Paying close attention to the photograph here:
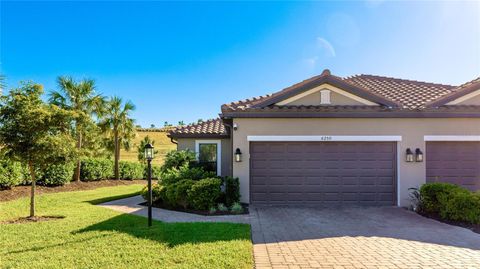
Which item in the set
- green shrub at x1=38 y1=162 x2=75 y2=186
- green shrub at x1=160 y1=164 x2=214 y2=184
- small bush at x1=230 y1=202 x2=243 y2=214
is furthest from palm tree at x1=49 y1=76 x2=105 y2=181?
small bush at x1=230 y1=202 x2=243 y2=214

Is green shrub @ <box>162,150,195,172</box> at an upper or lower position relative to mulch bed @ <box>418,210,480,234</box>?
upper

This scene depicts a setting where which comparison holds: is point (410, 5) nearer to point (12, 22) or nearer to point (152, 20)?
point (152, 20)

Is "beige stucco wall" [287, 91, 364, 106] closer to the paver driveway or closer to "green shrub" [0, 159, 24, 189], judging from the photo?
the paver driveway

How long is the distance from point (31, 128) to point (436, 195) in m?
13.2

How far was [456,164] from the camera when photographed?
999 centimetres

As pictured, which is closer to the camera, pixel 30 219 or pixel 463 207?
pixel 463 207

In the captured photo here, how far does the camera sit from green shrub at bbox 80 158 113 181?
19.1 m

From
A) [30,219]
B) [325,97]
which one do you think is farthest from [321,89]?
A: [30,219]

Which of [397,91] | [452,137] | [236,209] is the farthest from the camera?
[397,91]

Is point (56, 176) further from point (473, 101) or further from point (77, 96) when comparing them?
point (473, 101)

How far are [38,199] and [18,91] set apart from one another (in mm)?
6247

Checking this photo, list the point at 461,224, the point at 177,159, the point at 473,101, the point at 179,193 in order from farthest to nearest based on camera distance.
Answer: the point at 177,159 → the point at 473,101 → the point at 179,193 → the point at 461,224

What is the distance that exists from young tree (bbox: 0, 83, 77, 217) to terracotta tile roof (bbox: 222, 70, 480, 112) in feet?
18.6

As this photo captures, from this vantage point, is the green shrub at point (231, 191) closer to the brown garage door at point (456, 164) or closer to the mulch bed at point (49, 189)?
the brown garage door at point (456, 164)
